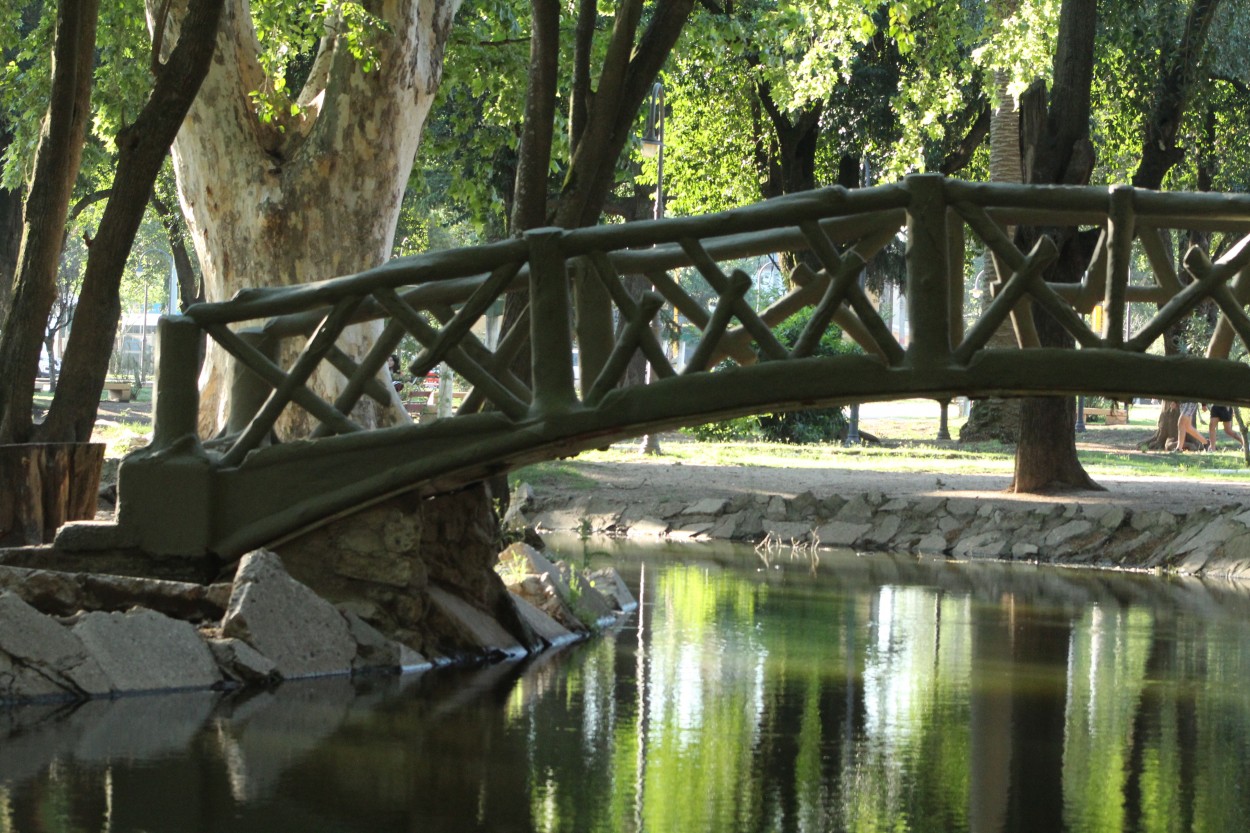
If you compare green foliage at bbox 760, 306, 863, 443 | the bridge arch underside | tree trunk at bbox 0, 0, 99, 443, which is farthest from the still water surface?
green foliage at bbox 760, 306, 863, 443

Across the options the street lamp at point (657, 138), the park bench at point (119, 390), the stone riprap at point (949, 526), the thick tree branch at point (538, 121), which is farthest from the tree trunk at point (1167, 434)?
the park bench at point (119, 390)

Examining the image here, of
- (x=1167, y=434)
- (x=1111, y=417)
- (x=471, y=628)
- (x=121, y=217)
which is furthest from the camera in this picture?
(x=1111, y=417)

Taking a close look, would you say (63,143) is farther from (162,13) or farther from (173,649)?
(173,649)

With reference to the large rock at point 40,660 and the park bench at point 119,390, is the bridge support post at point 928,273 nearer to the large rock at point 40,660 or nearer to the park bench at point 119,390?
the large rock at point 40,660

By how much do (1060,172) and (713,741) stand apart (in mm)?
12778

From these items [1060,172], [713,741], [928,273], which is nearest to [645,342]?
[928,273]

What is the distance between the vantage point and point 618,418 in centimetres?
1048

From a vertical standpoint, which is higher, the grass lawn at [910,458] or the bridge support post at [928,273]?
the bridge support post at [928,273]

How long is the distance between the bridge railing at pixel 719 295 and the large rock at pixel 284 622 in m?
1.04

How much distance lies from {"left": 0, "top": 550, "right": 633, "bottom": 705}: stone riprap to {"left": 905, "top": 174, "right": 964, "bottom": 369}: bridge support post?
3.41 meters

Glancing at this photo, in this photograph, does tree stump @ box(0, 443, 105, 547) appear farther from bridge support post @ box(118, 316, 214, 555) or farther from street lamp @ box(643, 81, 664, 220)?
street lamp @ box(643, 81, 664, 220)

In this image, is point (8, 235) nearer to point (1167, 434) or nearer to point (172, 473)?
point (1167, 434)

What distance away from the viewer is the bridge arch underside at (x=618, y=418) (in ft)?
32.7

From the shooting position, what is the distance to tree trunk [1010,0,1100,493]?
19891 millimetres
